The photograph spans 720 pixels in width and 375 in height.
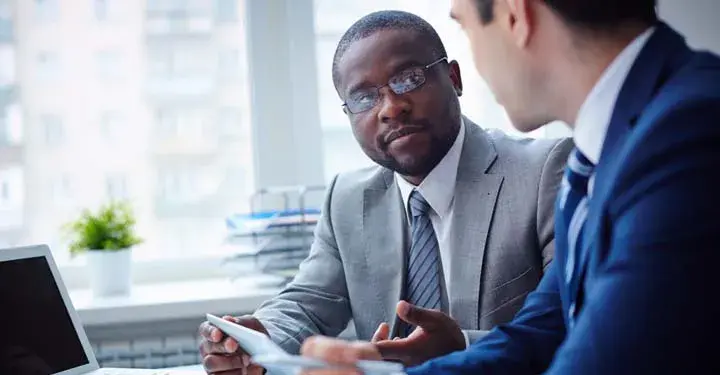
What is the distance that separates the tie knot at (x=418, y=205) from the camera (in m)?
1.89

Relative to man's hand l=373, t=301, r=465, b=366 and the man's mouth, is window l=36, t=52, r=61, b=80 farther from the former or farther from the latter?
man's hand l=373, t=301, r=465, b=366

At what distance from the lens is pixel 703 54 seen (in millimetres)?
879

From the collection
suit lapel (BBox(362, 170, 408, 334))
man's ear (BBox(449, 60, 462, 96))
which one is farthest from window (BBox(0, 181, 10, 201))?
man's ear (BBox(449, 60, 462, 96))

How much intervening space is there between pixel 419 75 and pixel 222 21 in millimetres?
1190

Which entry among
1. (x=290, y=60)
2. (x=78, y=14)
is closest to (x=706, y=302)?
(x=290, y=60)

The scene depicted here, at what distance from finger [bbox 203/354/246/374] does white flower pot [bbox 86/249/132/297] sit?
1.03m

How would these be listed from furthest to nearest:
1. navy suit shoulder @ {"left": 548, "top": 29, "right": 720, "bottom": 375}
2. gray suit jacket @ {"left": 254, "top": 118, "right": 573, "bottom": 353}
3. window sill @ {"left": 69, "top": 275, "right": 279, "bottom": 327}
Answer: window sill @ {"left": 69, "top": 275, "right": 279, "bottom": 327} → gray suit jacket @ {"left": 254, "top": 118, "right": 573, "bottom": 353} → navy suit shoulder @ {"left": 548, "top": 29, "right": 720, "bottom": 375}

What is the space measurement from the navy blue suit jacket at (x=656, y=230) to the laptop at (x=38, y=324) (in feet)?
3.32

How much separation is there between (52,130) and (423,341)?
1.73 metres

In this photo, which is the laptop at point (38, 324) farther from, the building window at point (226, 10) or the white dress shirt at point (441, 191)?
the building window at point (226, 10)

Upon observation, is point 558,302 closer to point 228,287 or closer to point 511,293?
point 511,293

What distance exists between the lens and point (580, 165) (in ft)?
3.23

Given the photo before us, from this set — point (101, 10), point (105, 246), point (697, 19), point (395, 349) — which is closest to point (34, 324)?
point (395, 349)

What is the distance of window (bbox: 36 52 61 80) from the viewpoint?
8.94 feet
